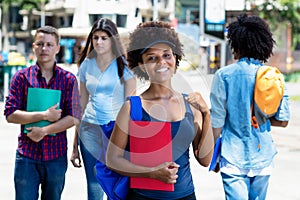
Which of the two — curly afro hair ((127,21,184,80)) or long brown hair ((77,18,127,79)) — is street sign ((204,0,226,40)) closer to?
long brown hair ((77,18,127,79))

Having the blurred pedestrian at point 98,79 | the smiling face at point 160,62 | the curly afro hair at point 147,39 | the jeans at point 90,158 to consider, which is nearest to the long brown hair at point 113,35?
the blurred pedestrian at point 98,79

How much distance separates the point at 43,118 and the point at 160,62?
1216 mm

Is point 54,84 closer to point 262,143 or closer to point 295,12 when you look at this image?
point 262,143

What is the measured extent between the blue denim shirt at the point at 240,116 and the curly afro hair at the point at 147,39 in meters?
0.91

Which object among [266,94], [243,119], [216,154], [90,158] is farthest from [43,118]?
[266,94]

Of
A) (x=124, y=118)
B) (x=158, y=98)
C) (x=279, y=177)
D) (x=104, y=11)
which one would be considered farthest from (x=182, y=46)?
(x=279, y=177)

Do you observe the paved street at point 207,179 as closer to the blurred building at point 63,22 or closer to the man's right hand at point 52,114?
the man's right hand at point 52,114

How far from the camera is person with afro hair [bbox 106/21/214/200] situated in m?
2.69

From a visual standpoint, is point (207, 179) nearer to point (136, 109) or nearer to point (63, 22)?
point (136, 109)

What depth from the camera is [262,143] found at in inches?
147

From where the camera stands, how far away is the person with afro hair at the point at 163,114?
2686 millimetres

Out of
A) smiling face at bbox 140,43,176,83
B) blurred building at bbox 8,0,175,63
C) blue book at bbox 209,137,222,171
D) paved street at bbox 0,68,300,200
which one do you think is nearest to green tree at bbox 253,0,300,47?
blurred building at bbox 8,0,175,63

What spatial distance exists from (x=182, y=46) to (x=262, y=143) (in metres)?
1.14

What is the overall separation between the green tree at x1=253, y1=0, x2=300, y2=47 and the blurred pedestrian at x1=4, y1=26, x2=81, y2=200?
1011 inches
